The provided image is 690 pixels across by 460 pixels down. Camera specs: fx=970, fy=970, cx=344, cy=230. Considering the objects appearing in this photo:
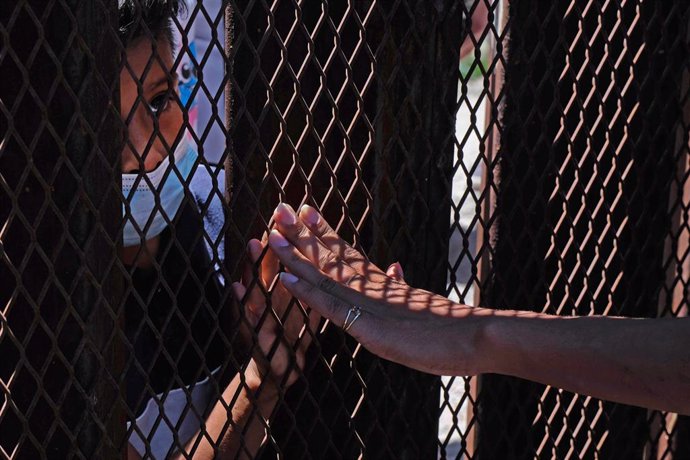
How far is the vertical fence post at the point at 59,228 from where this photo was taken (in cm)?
126

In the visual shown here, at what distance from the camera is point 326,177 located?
155cm

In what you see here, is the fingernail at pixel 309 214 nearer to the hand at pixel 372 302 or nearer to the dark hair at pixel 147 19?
the hand at pixel 372 302

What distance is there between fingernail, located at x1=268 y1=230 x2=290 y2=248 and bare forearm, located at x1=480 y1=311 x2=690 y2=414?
0.32 metres

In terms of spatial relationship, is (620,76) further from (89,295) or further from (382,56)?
(89,295)

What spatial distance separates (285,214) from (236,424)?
0.36 m

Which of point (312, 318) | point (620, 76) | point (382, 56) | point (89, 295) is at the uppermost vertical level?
point (620, 76)

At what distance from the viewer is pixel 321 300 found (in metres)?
1.40

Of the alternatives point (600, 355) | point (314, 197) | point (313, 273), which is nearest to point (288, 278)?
point (313, 273)

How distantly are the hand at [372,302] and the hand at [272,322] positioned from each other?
0.06m

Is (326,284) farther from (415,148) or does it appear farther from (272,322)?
(415,148)

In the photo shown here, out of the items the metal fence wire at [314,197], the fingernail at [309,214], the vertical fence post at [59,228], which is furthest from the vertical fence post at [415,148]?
the vertical fence post at [59,228]

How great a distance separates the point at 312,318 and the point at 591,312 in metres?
0.58

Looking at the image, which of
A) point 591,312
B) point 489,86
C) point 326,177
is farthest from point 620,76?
point 326,177

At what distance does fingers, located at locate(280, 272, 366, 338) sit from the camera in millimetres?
1379
